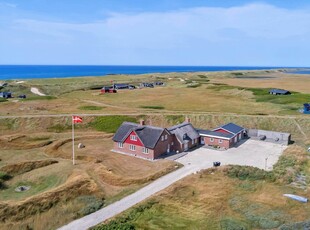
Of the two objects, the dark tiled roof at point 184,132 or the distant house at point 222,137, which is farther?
the distant house at point 222,137

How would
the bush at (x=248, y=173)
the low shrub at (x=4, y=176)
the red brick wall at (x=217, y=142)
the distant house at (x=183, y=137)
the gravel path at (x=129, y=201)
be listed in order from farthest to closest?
the red brick wall at (x=217, y=142) → the distant house at (x=183, y=137) → the low shrub at (x=4, y=176) → the bush at (x=248, y=173) → the gravel path at (x=129, y=201)

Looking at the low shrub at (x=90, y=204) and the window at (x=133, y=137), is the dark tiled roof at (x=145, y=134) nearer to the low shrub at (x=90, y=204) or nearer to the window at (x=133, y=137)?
the window at (x=133, y=137)

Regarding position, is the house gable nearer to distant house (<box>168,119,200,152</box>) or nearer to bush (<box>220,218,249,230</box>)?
distant house (<box>168,119,200,152</box>)

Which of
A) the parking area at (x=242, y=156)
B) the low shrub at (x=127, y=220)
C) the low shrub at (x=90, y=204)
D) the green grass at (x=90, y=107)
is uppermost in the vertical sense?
the green grass at (x=90, y=107)

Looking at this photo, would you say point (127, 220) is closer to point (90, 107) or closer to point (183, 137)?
point (183, 137)

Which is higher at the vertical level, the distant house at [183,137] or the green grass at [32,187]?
the distant house at [183,137]

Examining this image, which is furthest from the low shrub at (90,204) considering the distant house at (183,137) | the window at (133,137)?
the distant house at (183,137)

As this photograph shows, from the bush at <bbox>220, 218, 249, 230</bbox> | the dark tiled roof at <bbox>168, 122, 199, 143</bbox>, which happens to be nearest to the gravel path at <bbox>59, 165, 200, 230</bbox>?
the bush at <bbox>220, 218, 249, 230</bbox>

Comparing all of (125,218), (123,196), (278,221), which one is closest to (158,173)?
(123,196)
